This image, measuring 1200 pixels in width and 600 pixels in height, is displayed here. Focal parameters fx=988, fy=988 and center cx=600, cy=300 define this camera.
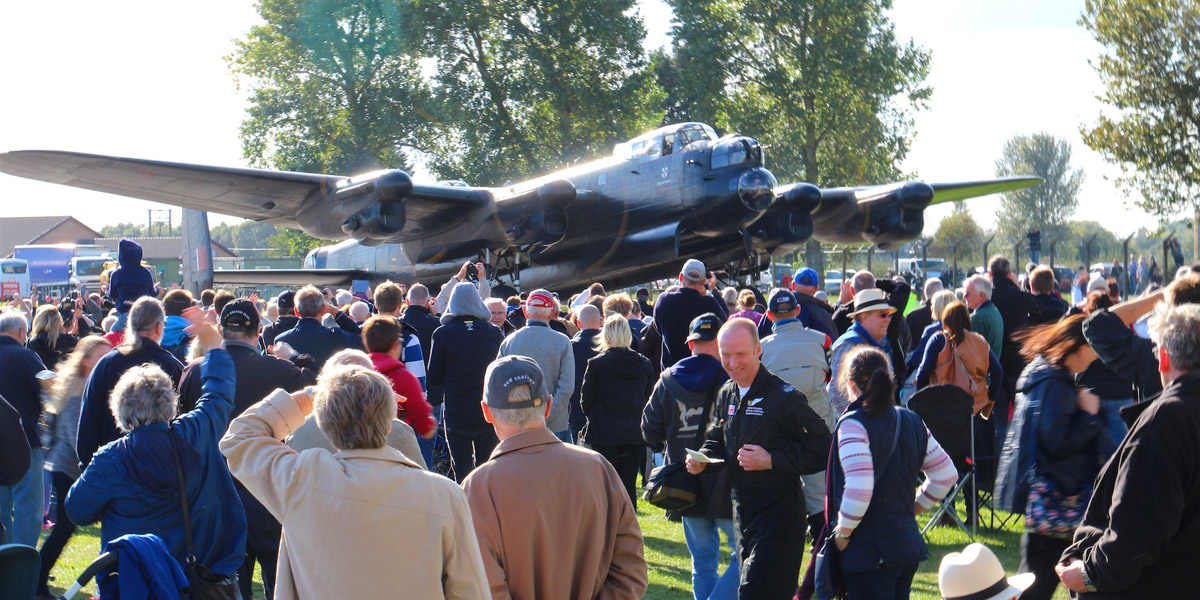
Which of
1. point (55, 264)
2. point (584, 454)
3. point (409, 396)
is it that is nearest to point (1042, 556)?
point (584, 454)

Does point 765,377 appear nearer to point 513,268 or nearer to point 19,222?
point 513,268

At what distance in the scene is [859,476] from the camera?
4.57m

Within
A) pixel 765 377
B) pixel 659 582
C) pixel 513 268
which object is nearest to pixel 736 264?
pixel 513 268

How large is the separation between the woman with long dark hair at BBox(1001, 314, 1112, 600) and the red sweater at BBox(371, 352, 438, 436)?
3.14m

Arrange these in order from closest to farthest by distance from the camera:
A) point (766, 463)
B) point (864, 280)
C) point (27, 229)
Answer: point (766, 463) < point (864, 280) < point (27, 229)

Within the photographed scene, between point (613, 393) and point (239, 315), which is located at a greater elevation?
point (239, 315)

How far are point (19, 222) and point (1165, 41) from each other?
116183 mm

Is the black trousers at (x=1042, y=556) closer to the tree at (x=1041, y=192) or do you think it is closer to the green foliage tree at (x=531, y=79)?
the green foliage tree at (x=531, y=79)

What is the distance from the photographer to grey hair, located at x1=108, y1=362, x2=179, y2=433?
4.81m

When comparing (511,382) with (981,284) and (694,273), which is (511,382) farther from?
(981,284)

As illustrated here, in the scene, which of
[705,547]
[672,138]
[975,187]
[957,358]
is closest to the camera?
[705,547]

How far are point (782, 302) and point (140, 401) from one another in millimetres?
4372

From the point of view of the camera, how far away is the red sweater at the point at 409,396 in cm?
574

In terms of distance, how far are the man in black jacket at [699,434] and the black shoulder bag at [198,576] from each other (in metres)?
2.38
